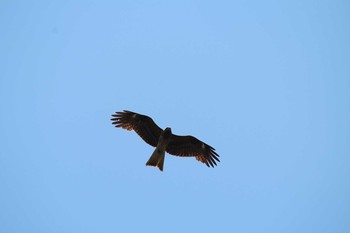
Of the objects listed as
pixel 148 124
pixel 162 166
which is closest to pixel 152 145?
pixel 148 124

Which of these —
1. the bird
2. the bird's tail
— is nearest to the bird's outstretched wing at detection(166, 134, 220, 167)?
the bird

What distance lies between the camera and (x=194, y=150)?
54.7ft

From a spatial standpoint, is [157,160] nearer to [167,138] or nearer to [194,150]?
[167,138]

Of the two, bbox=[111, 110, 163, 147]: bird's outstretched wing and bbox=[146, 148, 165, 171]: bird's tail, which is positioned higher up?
bbox=[111, 110, 163, 147]: bird's outstretched wing

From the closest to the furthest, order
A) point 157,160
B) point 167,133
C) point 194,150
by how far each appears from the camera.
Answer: point 157,160 → point 167,133 → point 194,150

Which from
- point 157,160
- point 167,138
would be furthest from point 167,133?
point 157,160

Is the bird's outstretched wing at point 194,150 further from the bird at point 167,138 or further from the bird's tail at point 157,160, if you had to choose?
the bird's tail at point 157,160

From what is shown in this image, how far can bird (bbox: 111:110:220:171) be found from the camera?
1598 cm

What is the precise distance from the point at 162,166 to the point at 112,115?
11.1ft

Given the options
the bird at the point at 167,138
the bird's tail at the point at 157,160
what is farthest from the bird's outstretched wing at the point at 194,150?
the bird's tail at the point at 157,160

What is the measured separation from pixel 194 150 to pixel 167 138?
70.1 inches

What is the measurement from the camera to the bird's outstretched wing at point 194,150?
16250 millimetres

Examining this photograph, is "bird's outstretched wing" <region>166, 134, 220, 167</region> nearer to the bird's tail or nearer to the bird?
the bird

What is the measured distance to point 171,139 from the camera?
622 inches
